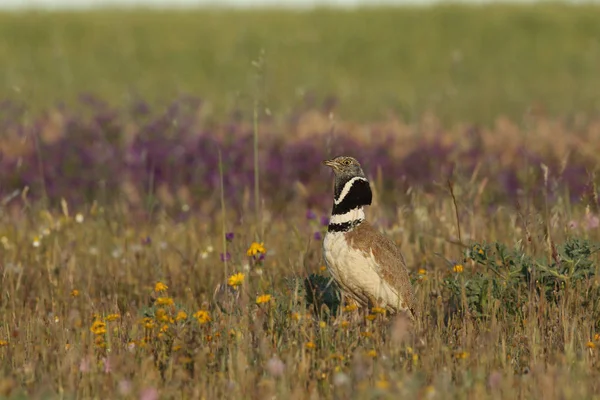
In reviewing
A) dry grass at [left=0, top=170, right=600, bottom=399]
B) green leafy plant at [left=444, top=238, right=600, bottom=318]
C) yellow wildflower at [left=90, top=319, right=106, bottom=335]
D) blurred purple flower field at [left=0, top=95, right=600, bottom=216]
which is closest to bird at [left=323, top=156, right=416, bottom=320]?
dry grass at [left=0, top=170, right=600, bottom=399]

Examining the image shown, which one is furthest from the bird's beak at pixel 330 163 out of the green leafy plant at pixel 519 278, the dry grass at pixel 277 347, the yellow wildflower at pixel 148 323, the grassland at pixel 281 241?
the yellow wildflower at pixel 148 323

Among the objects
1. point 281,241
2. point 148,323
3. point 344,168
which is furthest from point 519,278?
point 281,241

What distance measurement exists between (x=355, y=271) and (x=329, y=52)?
1015 inches

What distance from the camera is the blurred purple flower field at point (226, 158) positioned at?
35.7ft

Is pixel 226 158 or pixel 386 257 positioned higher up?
pixel 386 257

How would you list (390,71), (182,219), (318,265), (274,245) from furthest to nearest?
1. (390,71)
2. (182,219)
3. (274,245)
4. (318,265)

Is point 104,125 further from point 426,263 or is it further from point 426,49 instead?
point 426,49

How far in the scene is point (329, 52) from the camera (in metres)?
30.2

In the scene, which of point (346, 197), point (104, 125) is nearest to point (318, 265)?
point (346, 197)

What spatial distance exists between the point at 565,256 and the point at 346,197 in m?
1.21

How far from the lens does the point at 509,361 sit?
4.28 metres

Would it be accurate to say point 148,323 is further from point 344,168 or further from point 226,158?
point 226,158

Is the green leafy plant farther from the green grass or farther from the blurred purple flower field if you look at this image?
the green grass

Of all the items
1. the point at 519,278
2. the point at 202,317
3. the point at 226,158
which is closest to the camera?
the point at 202,317
